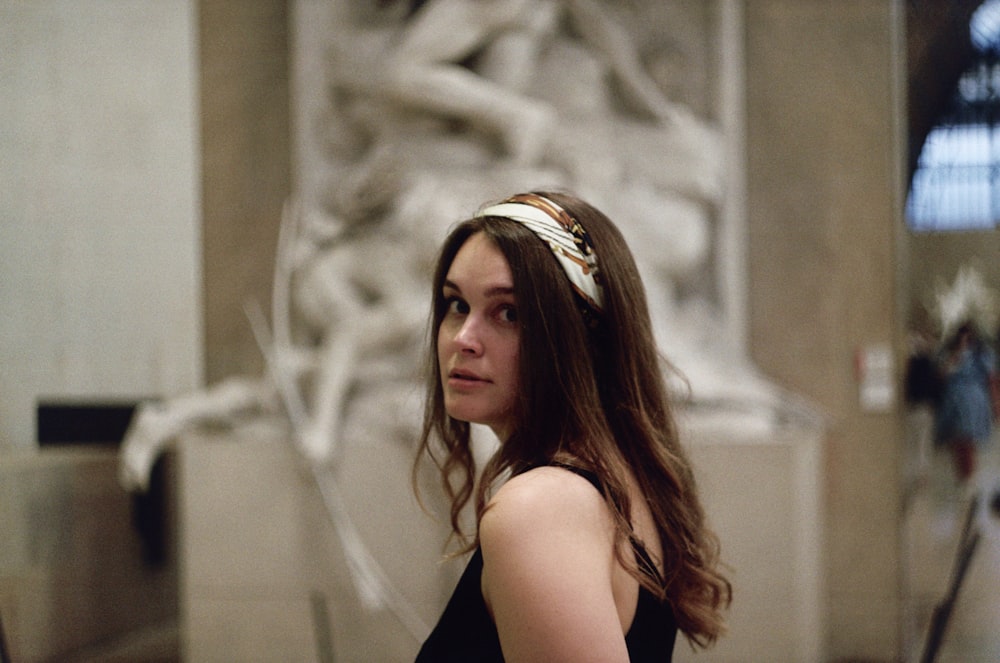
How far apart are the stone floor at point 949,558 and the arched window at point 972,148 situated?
77 centimetres

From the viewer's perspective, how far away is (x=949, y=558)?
365 centimetres

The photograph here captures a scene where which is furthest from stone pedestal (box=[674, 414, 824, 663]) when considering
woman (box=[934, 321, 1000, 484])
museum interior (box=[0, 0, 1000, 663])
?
woman (box=[934, 321, 1000, 484])

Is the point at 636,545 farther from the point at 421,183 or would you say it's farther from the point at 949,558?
the point at 421,183

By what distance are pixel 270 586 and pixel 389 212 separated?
5.01 ft

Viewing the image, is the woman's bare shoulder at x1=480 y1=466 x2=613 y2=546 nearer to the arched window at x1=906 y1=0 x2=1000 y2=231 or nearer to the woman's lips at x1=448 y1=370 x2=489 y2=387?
the woman's lips at x1=448 y1=370 x2=489 y2=387

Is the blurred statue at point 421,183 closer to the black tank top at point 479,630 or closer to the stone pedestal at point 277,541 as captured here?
the stone pedestal at point 277,541

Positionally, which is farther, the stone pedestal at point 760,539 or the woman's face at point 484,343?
the stone pedestal at point 760,539

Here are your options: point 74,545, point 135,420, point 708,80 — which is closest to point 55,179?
point 74,545

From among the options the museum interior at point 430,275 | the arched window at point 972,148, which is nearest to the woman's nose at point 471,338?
the museum interior at point 430,275

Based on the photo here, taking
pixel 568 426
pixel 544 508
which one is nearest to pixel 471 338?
pixel 568 426

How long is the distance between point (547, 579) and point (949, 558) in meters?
3.06

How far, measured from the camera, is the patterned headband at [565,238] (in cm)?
125

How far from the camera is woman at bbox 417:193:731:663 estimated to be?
1090 millimetres

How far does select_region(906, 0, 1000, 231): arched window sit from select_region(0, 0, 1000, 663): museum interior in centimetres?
2
